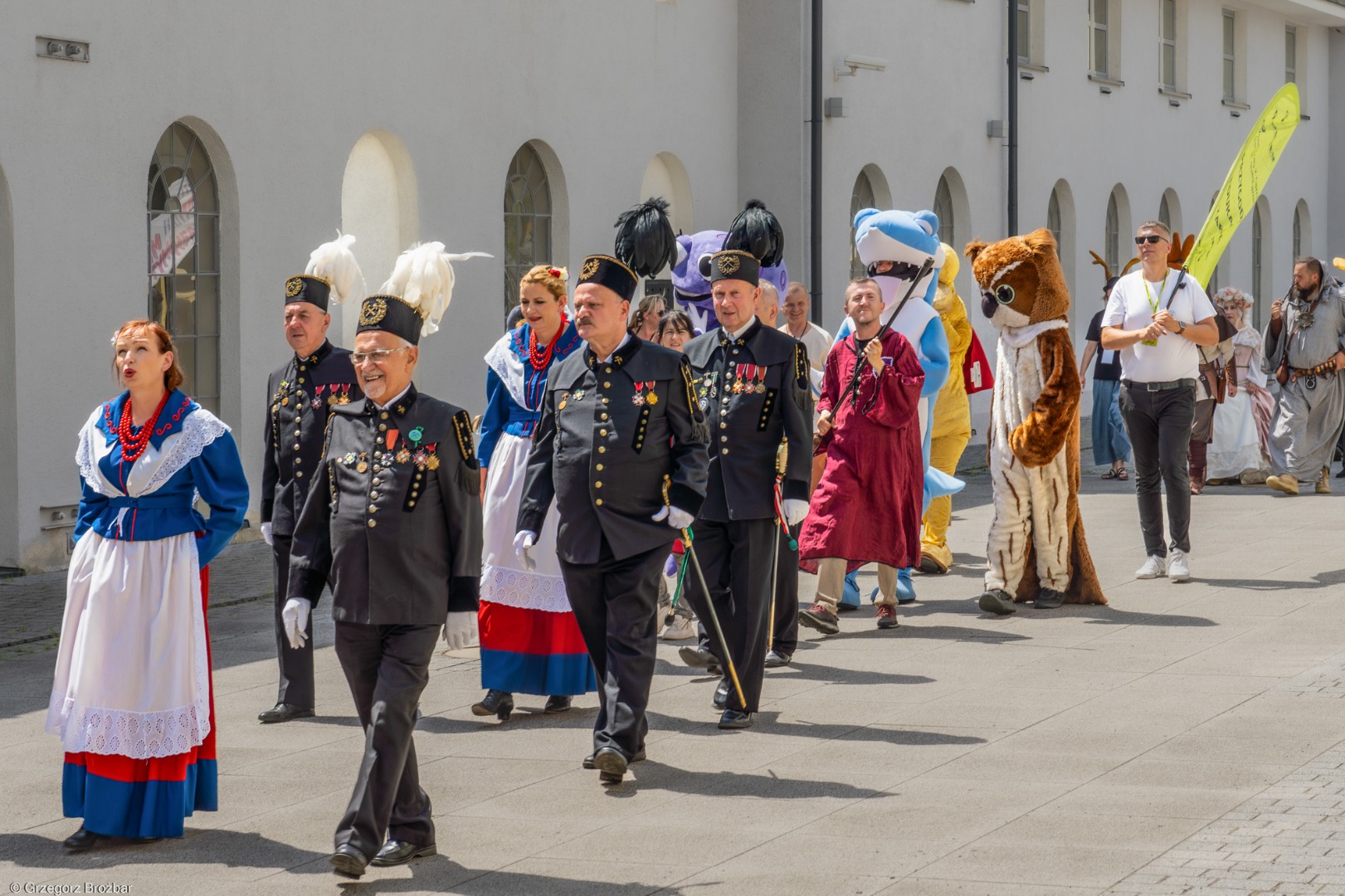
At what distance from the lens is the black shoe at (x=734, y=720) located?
7871 mm

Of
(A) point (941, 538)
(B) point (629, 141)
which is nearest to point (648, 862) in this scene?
(A) point (941, 538)

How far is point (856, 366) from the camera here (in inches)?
402

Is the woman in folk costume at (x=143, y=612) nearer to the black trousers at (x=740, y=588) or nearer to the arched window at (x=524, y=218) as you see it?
the black trousers at (x=740, y=588)

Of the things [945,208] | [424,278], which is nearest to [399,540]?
[424,278]

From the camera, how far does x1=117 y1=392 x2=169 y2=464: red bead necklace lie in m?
6.32

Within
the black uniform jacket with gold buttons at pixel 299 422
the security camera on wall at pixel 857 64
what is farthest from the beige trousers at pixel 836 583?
the security camera on wall at pixel 857 64

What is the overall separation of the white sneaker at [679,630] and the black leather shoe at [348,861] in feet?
15.4

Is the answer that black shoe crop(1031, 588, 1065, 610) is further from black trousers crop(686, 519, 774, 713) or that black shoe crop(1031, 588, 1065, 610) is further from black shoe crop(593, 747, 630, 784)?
black shoe crop(593, 747, 630, 784)

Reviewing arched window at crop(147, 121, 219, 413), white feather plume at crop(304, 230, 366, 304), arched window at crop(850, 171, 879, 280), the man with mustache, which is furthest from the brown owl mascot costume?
arched window at crop(850, 171, 879, 280)

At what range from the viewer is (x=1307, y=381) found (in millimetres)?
17422

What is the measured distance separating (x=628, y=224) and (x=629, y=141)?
9614mm

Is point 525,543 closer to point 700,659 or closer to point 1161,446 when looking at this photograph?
point 700,659

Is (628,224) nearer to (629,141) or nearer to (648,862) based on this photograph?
(648,862)

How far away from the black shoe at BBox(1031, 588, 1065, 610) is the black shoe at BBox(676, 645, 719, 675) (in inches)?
102
